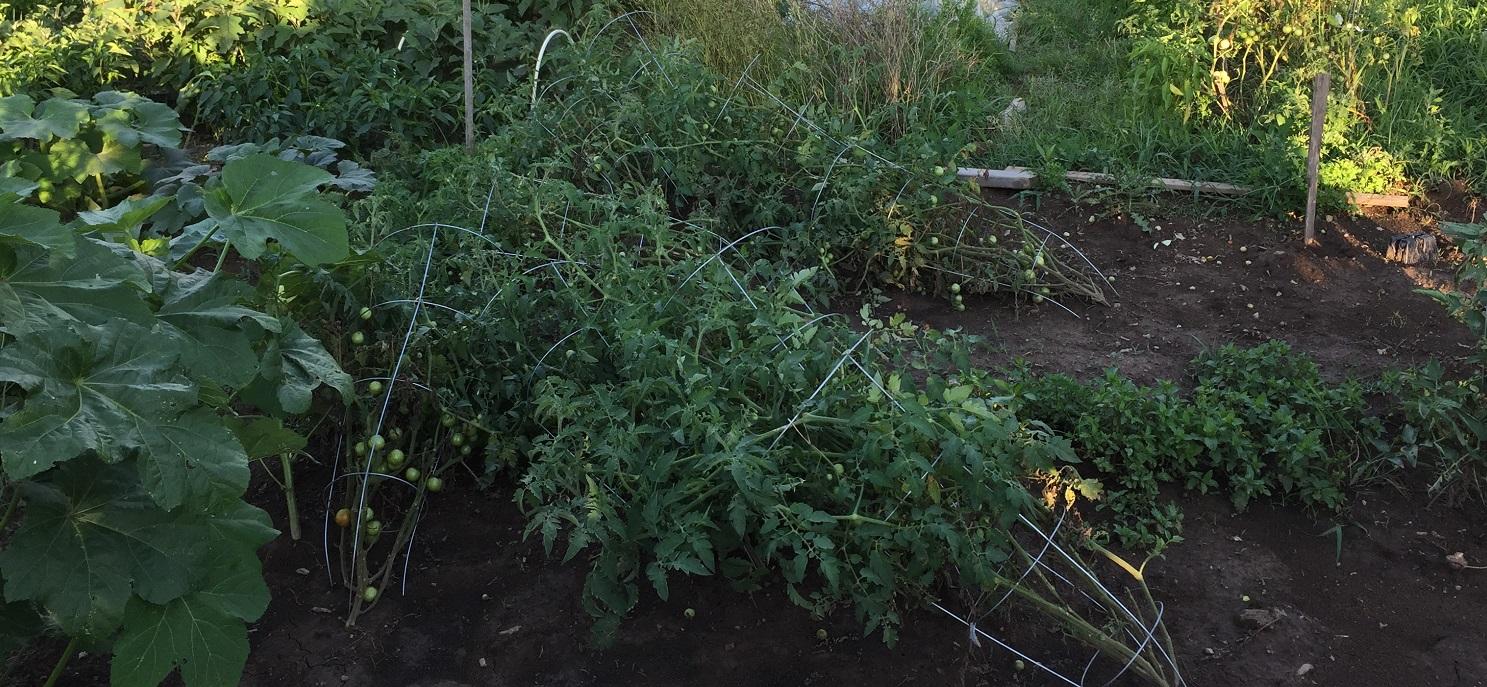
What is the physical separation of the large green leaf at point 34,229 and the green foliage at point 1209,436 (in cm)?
259

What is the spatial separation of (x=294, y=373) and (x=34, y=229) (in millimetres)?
684

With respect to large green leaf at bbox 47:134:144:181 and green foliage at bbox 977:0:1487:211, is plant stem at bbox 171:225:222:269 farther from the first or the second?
green foliage at bbox 977:0:1487:211

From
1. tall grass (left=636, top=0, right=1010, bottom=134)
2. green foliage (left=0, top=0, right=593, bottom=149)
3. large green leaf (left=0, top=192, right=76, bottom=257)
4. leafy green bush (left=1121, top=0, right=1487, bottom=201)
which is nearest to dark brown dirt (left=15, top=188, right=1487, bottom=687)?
large green leaf (left=0, top=192, right=76, bottom=257)

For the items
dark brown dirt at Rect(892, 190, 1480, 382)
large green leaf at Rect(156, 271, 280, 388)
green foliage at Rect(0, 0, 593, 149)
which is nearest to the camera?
large green leaf at Rect(156, 271, 280, 388)

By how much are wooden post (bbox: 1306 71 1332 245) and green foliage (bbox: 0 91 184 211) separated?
4.70 m

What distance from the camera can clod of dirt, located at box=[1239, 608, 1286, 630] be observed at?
3209 millimetres

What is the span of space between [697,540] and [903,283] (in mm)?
2503

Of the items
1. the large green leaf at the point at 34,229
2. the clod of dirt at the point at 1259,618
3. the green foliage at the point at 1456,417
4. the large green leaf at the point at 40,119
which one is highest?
the large green leaf at the point at 34,229

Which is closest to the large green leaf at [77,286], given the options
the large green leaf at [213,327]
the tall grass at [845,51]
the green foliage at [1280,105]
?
the large green leaf at [213,327]

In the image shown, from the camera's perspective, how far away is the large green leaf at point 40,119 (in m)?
4.56

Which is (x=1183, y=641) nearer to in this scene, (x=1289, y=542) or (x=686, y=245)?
(x=1289, y=542)

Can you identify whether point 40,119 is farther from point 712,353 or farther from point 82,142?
point 712,353

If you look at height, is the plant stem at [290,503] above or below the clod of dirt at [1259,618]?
above

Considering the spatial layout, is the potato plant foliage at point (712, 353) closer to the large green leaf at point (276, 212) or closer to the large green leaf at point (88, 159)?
the large green leaf at point (276, 212)
